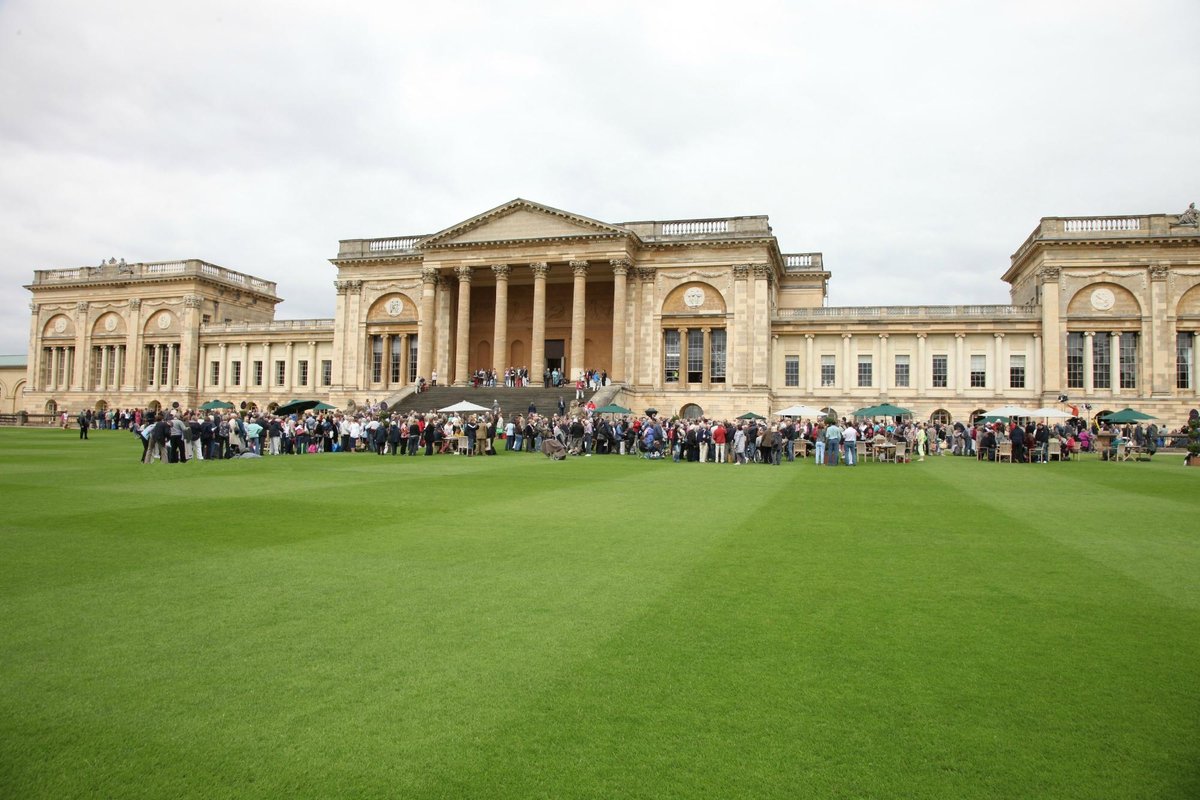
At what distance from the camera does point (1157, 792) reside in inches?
147

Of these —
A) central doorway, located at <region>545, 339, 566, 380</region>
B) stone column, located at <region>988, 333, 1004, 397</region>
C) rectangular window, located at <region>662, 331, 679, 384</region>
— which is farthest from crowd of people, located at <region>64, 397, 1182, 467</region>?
central doorway, located at <region>545, 339, 566, 380</region>

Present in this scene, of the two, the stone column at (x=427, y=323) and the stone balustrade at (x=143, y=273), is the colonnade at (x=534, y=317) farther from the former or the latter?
the stone balustrade at (x=143, y=273)

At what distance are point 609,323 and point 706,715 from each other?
47537 mm

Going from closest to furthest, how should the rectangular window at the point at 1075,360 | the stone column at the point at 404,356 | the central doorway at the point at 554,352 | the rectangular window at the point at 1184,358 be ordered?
the rectangular window at the point at 1184,358
the rectangular window at the point at 1075,360
the stone column at the point at 404,356
the central doorway at the point at 554,352

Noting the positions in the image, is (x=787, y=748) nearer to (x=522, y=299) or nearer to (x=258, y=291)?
(x=522, y=299)

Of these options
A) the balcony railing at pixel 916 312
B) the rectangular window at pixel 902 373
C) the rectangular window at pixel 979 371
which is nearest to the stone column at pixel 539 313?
the balcony railing at pixel 916 312

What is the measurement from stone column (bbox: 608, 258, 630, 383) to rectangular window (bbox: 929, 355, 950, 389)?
19243mm

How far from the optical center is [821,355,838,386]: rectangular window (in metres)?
49.1

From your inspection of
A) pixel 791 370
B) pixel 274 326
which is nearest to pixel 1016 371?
pixel 791 370

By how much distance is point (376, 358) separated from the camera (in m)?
53.8

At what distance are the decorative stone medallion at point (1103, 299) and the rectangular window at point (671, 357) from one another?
23.7 metres

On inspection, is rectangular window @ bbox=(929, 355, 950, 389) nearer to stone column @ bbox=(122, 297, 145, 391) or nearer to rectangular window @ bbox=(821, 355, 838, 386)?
rectangular window @ bbox=(821, 355, 838, 386)

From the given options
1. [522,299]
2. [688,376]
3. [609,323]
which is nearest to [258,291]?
[522,299]

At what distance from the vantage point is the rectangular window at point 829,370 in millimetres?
49119
